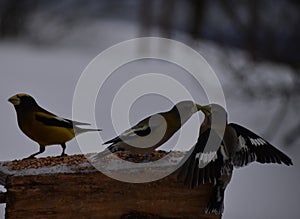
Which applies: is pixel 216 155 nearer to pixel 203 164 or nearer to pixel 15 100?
pixel 203 164

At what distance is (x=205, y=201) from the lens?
2.34 m

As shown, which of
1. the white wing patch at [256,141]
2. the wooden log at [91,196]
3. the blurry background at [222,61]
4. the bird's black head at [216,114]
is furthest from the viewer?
the blurry background at [222,61]

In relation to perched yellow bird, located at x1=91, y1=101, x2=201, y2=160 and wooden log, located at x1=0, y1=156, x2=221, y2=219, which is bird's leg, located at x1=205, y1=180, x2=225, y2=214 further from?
perched yellow bird, located at x1=91, y1=101, x2=201, y2=160

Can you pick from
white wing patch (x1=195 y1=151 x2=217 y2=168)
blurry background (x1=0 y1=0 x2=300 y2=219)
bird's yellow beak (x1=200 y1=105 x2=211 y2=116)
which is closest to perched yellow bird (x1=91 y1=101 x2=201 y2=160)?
bird's yellow beak (x1=200 y1=105 x2=211 y2=116)

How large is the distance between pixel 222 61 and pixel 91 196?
191 inches

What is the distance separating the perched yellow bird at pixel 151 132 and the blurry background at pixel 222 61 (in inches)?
92.5

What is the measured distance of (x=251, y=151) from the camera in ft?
7.89

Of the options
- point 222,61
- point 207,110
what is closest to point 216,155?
point 207,110

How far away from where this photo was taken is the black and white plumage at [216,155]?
87.4 inches

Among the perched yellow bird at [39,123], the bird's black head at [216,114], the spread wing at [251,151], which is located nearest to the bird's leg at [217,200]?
the spread wing at [251,151]

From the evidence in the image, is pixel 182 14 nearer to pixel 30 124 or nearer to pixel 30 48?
pixel 30 48

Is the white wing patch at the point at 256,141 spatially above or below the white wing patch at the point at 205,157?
above

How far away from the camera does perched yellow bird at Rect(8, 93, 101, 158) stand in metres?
2.29

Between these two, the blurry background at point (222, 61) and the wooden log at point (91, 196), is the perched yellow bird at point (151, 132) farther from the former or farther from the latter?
the blurry background at point (222, 61)
